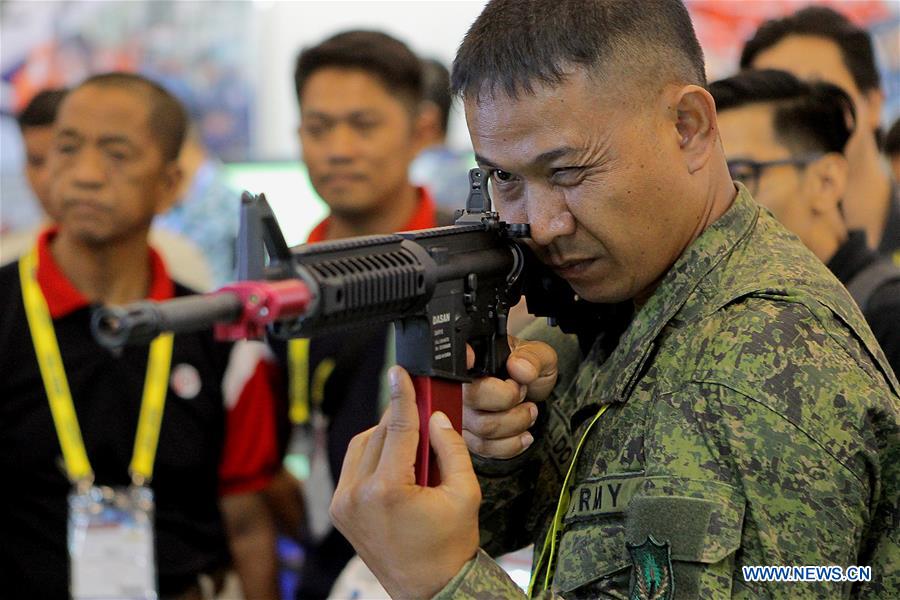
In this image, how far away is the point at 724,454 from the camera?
4.10 ft

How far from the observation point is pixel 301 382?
3115 mm

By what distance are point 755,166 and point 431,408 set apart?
1519 mm

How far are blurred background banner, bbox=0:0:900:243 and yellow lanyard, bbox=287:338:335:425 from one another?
2898mm

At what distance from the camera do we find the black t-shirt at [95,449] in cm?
283

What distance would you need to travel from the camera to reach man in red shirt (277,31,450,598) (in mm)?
3014

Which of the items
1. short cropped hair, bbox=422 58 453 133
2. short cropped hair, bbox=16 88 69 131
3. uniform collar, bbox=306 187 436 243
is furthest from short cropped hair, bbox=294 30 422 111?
short cropped hair, bbox=16 88 69 131

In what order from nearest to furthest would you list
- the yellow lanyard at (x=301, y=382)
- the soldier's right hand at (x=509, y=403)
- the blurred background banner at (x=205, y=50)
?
1. the soldier's right hand at (x=509, y=403)
2. the yellow lanyard at (x=301, y=382)
3. the blurred background banner at (x=205, y=50)

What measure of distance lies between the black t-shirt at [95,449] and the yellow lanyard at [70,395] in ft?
0.05

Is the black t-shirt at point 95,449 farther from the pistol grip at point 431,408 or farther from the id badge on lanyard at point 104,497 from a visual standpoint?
the pistol grip at point 431,408

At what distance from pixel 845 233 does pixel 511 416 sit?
144cm

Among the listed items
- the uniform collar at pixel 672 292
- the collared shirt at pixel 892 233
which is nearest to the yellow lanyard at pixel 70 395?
the uniform collar at pixel 672 292

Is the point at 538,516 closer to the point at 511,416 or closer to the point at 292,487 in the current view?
the point at 511,416

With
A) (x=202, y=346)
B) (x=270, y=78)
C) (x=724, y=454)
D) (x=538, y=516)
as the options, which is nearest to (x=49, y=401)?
(x=202, y=346)

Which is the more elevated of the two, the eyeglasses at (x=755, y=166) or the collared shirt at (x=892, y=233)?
the eyeglasses at (x=755, y=166)
